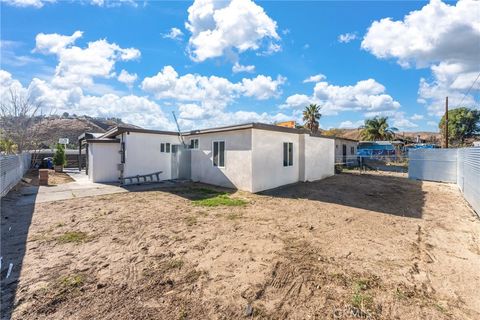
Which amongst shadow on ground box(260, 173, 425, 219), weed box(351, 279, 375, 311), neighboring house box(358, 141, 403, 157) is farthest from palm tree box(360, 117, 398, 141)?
weed box(351, 279, 375, 311)

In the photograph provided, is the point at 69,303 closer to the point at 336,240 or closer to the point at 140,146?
the point at 336,240

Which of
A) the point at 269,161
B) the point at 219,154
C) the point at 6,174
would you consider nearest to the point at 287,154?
the point at 269,161

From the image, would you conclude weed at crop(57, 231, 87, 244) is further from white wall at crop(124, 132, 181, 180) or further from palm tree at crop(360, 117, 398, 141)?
palm tree at crop(360, 117, 398, 141)

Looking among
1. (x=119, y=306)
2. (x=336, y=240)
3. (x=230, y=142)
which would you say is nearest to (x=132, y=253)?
(x=119, y=306)

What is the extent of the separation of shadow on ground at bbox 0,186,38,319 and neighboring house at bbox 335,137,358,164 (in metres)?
20.4

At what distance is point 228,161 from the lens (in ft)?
35.2

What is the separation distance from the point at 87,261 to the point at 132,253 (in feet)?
2.27

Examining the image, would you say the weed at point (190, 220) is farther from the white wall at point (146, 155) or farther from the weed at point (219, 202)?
the white wall at point (146, 155)

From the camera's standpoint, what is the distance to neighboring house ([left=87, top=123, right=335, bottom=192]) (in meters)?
9.96

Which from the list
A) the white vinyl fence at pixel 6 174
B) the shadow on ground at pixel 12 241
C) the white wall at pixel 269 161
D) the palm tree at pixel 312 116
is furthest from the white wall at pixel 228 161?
the palm tree at pixel 312 116

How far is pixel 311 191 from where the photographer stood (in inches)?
400

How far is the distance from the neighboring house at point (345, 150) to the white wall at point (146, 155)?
14.6 meters

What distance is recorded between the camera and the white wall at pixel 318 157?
41.0 feet

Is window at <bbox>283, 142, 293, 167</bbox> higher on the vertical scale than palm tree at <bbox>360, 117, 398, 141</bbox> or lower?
lower
